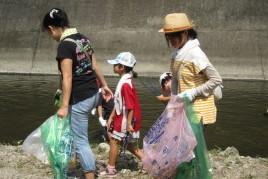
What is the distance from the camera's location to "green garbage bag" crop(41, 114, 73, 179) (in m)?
4.77

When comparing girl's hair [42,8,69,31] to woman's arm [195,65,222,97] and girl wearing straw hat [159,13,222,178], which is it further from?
woman's arm [195,65,222,97]

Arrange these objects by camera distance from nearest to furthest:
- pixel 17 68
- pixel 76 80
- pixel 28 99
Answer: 1. pixel 76 80
2. pixel 28 99
3. pixel 17 68

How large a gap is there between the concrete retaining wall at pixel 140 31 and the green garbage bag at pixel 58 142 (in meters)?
12.1

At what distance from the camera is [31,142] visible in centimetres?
510

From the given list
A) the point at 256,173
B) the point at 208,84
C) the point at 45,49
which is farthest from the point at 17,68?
the point at 208,84

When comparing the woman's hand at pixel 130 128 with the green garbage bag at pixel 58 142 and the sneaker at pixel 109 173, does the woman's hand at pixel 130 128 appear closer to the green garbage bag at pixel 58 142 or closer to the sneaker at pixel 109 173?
the sneaker at pixel 109 173

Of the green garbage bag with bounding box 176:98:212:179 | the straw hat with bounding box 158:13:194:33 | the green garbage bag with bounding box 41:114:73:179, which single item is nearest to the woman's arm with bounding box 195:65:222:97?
the green garbage bag with bounding box 176:98:212:179

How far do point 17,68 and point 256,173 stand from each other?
12543 millimetres

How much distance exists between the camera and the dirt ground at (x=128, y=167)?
18.1ft

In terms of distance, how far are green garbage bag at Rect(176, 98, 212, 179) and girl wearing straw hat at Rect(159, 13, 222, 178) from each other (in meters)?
0.05

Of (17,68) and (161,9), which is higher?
(161,9)

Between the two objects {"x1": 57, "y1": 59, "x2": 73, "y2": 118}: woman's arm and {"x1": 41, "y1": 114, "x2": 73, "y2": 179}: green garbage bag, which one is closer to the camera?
{"x1": 57, "y1": 59, "x2": 73, "y2": 118}: woman's arm

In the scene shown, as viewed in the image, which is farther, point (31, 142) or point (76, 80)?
point (31, 142)

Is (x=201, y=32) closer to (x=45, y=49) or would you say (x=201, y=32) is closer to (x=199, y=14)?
(x=199, y=14)
